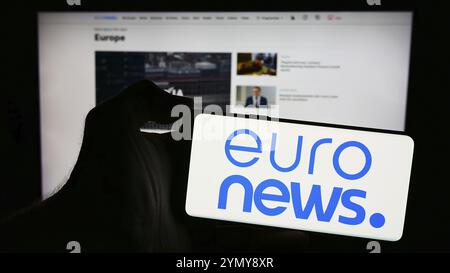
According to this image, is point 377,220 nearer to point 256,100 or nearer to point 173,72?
point 256,100

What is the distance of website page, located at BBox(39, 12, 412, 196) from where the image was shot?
32.6 inches

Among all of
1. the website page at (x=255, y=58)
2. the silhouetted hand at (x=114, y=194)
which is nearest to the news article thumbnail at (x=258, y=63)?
the website page at (x=255, y=58)

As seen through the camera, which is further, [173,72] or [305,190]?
[173,72]

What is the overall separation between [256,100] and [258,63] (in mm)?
85

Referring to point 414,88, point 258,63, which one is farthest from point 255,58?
point 414,88

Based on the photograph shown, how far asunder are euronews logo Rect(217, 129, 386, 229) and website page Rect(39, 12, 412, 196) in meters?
0.32

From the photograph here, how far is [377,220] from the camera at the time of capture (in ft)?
1.73

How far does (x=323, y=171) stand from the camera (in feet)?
1.73

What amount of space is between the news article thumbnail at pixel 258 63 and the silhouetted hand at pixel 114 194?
32 cm

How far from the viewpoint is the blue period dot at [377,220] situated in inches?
20.6

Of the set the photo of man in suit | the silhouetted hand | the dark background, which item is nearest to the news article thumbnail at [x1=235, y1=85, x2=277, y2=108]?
the photo of man in suit

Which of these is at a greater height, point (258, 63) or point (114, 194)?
point (258, 63)

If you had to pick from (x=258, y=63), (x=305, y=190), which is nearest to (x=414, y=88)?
(x=258, y=63)
